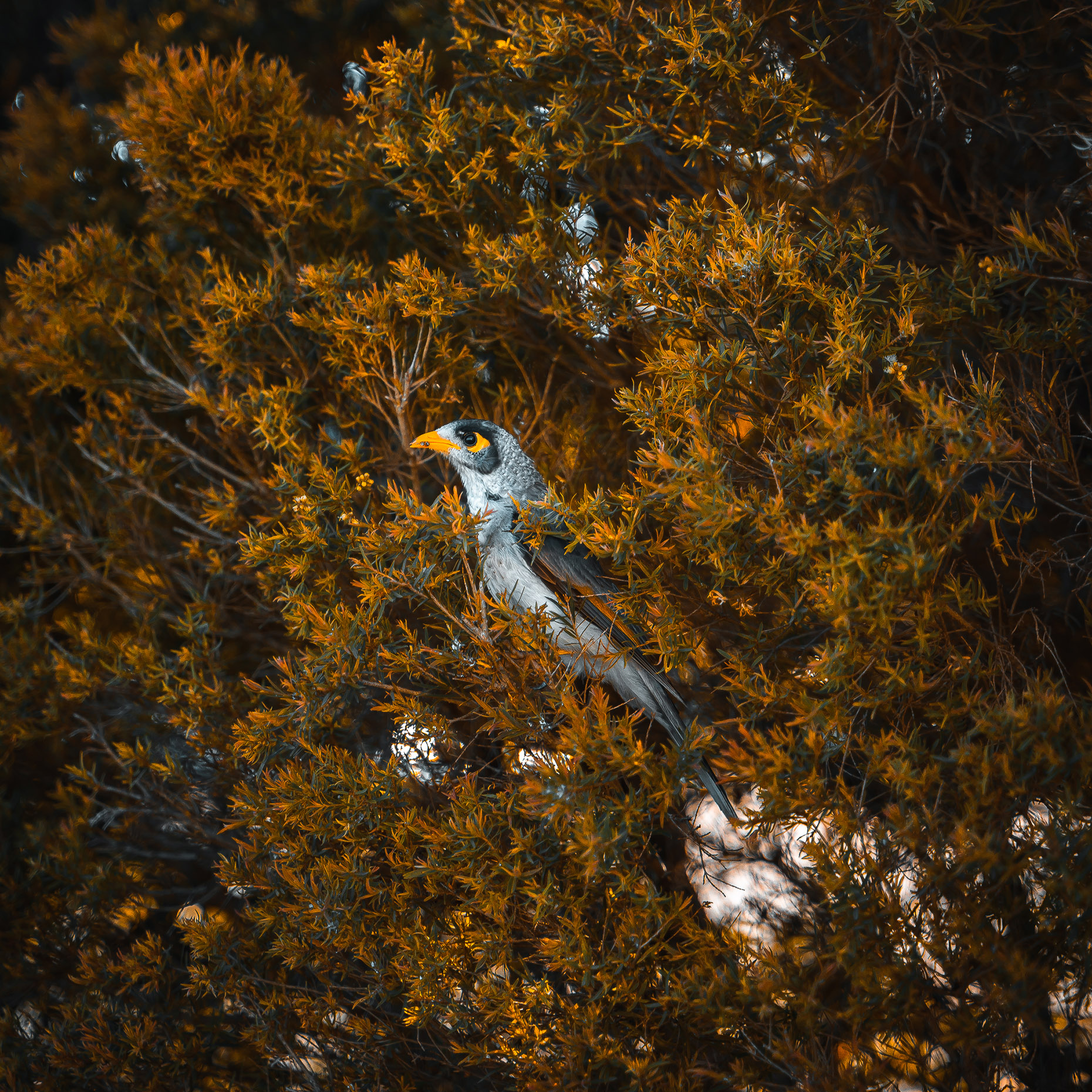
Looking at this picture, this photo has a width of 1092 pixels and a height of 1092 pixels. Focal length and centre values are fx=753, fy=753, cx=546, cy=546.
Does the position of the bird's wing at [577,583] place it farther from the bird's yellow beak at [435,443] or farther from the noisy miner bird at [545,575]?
the bird's yellow beak at [435,443]

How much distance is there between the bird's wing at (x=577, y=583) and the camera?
2.38 metres

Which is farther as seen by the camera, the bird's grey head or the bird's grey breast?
the bird's grey head

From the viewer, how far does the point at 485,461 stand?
105 inches

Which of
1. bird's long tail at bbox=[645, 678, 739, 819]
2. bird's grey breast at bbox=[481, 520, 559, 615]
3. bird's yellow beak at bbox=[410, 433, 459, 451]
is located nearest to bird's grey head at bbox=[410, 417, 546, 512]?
bird's yellow beak at bbox=[410, 433, 459, 451]

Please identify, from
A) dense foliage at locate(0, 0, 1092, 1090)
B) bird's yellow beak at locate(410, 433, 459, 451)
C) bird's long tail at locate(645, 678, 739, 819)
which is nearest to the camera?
dense foliage at locate(0, 0, 1092, 1090)

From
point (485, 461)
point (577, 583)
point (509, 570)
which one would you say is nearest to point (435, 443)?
point (485, 461)

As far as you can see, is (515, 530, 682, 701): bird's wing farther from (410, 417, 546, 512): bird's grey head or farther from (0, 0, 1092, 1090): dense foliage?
(410, 417, 546, 512): bird's grey head

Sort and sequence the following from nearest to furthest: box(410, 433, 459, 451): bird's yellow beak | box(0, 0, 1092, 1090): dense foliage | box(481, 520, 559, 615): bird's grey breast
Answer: box(0, 0, 1092, 1090): dense foliage
box(481, 520, 559, 615): bird's grey breast
box(410, 433, 459, 451): bird's yellow beak

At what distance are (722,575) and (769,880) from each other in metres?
1.77

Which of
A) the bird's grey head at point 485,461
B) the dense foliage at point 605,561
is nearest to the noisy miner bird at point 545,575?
the bird's grey head at point 485,461

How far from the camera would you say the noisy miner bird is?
235 centimetres

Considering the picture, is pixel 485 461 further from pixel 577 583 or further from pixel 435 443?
pixel 577 583

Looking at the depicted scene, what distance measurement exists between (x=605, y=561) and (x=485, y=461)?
56cm

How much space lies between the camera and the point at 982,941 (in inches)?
67.2
